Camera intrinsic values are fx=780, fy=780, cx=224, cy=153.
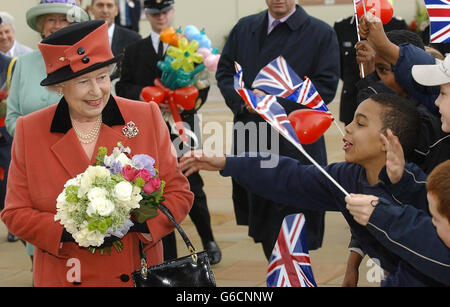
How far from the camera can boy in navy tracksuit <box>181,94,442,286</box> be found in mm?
3402

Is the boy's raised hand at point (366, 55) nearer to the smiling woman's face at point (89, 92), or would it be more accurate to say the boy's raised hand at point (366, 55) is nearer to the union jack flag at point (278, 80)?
the union jack flag at point (278, 80)

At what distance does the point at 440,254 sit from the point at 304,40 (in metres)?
3.08

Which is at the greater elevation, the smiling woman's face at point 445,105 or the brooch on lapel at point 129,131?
the smiling woman's face at point 445,105

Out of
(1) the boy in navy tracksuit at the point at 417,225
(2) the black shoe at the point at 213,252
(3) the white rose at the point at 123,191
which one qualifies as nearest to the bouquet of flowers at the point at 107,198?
(3) the white rose at the point at 123,191

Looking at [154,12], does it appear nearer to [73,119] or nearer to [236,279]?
[236,279]

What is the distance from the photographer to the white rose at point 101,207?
3139mm

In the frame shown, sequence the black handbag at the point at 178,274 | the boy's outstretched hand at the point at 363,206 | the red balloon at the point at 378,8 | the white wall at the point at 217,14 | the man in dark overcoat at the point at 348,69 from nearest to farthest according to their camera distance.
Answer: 1. the boy's outstretched hand at the point at 363,206
2. the black handbag at the point at 178,274
3. the red balloon at the point at 378,8
4. the man in dark overcoat at the point at 348,69
5. the white wall at the point at 217,14

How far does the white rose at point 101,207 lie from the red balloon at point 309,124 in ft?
5.48

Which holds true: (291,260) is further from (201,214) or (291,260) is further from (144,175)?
(201,214)

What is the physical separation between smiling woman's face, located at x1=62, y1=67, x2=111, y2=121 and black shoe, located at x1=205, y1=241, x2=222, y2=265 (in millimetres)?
3255

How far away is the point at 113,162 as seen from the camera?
332 centimetres

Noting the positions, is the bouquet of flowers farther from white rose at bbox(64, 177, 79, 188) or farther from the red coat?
the red coat
